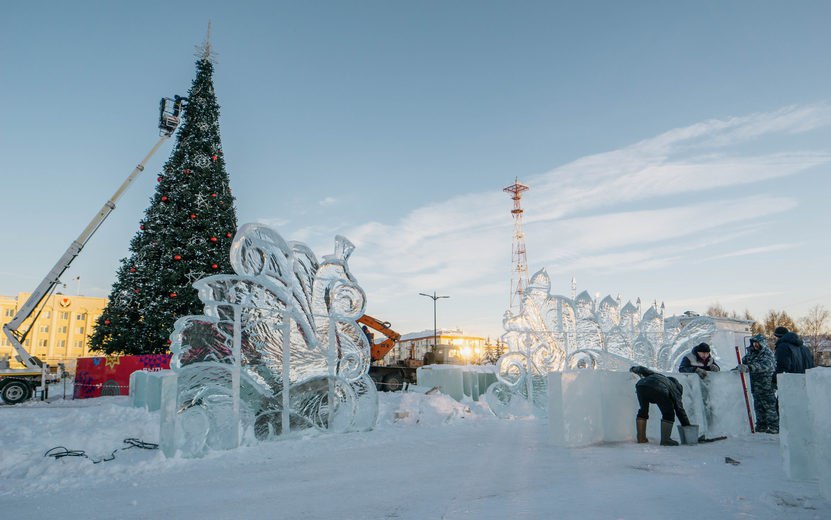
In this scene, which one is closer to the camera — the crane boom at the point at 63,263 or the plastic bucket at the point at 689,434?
the plastic bucket at the point at 689,434

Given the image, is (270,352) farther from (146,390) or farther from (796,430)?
(796,430)

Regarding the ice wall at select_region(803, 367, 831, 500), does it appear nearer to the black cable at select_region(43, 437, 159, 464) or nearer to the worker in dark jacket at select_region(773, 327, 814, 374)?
the worker in dark jacket at select_region(773, 327, 814, 374)

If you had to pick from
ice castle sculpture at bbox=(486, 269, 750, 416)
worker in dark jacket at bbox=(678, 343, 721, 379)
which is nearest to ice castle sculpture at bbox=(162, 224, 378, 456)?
ice castle sculpture at bbox=(486, 269, 750, 416)

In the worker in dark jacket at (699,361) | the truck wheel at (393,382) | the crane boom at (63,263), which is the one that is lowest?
the truck wheel at (393,382)

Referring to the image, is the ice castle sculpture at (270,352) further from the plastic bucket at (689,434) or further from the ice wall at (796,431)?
the ice wall at (796,431)

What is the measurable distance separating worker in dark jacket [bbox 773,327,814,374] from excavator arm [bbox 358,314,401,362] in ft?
46.4

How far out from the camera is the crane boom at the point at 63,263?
57.4 feet

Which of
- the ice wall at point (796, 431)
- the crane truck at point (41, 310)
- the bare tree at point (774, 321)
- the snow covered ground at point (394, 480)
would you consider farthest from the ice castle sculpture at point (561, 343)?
the bare tree at point (774, 321)

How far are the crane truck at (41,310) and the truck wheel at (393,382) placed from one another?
11976mm

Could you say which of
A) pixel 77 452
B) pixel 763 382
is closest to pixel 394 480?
pixel 77 452

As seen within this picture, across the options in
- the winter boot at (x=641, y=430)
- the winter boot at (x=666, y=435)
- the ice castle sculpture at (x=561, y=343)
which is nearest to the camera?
the winter boot at (x=666, y=435)

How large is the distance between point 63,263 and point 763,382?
19.9 meters

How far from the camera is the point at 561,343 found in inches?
500

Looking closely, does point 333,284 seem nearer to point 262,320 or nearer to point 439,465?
point 262,320
